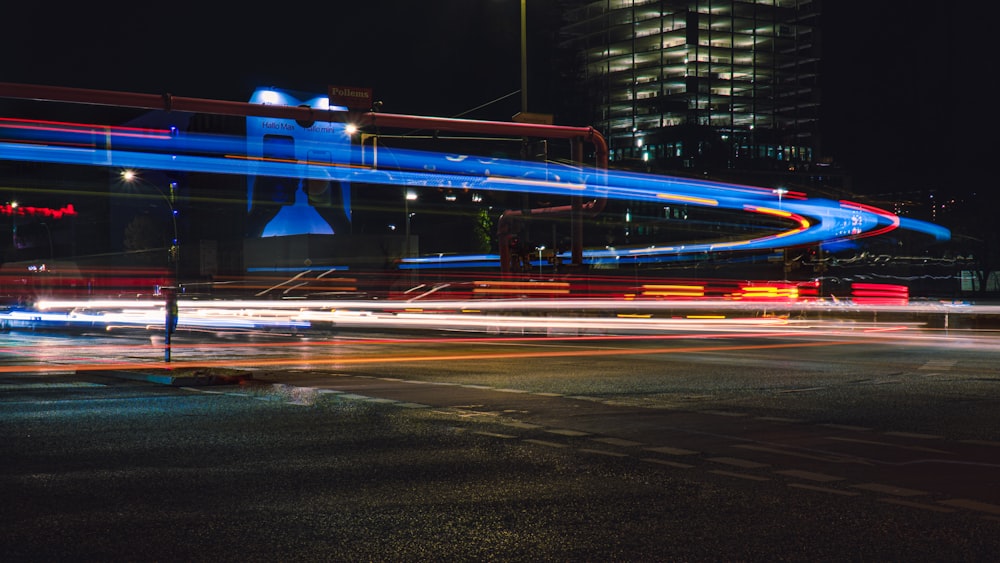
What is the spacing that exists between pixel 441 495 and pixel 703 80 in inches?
5261

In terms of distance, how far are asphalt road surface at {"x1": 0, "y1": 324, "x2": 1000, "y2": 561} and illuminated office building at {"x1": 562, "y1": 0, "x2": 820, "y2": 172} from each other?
118 metres

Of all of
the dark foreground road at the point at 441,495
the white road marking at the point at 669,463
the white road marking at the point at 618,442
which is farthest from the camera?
the white road marking at the point at 618,442

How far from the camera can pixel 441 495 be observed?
7281 millimetres

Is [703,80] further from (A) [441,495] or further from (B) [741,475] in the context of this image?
(A) [441,495]

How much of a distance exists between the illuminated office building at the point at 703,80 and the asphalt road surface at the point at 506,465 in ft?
387

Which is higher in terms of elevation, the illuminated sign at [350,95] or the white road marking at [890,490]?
the illuminated sign at [350,95]

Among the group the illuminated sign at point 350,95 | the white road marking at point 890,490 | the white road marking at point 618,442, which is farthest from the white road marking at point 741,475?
the illuminated sign at point 350,95

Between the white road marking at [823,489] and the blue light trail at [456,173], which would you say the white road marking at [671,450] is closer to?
the white road marking at [823,489]

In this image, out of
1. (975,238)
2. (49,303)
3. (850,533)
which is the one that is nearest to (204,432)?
(850,533)

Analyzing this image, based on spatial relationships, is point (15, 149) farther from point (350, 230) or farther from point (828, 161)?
point (828, 161)

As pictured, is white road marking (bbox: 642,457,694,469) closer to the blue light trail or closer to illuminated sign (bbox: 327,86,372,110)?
illuminated sign (bbox: 327,86,372,110)

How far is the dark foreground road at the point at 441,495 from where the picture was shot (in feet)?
19.0

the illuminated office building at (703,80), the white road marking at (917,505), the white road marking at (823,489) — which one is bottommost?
the white road marking at (823,489)

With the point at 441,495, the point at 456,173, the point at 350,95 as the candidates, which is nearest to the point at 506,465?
the point at 441,495
